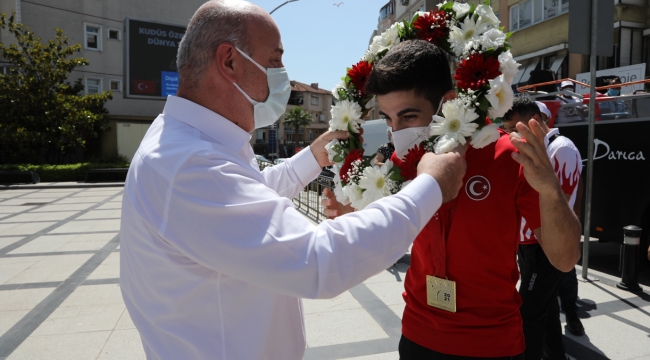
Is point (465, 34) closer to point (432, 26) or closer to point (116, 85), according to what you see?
point (432, 26)

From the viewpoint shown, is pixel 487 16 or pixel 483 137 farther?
pixel 487 16

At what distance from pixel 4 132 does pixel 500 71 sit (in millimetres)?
25311

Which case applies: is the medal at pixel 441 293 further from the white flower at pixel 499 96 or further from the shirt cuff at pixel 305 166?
the shirt cuff at pixel 305 166

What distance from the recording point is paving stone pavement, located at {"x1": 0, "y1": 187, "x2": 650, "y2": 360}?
4.09 metres

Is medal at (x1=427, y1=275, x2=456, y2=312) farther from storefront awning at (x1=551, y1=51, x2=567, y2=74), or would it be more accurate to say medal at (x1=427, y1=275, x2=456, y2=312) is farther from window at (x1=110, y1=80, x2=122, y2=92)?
window at (x1=110, y1=80, x2=122, y2=92)

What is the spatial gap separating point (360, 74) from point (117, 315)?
4.16 meters

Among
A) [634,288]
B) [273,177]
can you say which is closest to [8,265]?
[273,177]

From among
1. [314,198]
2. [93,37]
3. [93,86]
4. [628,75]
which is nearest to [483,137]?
[314,198]

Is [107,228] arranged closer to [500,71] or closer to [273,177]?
[273,177]

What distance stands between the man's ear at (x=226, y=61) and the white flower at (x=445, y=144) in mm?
800

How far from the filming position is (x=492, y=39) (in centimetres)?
188

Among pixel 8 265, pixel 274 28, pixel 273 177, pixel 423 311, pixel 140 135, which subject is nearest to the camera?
pixel 274 28

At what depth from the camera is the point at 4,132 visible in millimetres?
21250

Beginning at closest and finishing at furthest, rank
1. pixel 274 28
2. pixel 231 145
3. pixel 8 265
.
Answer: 1. pixel 231 145
2. pixel 274 28
3. pixel 8 265
